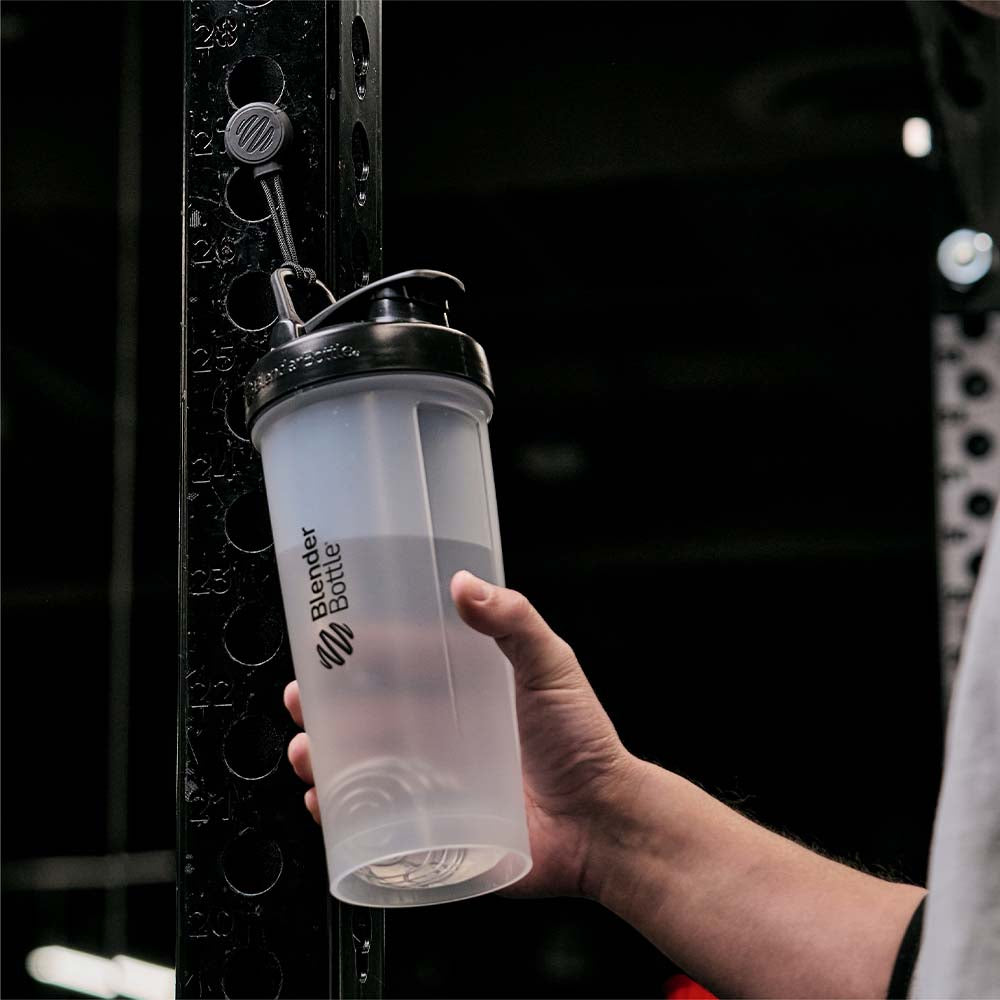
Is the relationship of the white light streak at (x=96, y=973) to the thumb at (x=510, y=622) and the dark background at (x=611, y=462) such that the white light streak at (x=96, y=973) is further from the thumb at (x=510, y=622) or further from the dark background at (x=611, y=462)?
the thumb at (x=510, y=622)

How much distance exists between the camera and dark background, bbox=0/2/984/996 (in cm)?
366

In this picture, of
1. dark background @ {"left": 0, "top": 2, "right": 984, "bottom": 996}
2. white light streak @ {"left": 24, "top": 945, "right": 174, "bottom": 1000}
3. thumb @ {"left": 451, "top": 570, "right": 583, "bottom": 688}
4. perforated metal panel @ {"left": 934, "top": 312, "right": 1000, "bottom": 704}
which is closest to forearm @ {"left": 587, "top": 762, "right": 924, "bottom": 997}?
thumb @ {"left": 451, "top": 570, "right": 583, "bottom": 688}

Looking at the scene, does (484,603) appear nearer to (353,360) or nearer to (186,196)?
(353,360)

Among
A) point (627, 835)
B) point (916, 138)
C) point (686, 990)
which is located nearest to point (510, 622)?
point (627, 835)

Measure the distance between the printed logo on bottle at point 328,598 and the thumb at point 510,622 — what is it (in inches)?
2.0

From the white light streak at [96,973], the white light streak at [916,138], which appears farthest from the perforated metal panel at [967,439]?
the white light streak at [96,973]

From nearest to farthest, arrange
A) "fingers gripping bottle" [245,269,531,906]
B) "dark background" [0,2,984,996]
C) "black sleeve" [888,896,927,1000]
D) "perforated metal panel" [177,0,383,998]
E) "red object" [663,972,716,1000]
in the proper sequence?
1. "fingers gripping bottle" [245,269,531,906]
2. "perforated metal panel" [177,0,383,998]
3. "black sleeve" [888,896,927,1000]
4. "red object" [663,972,716,1000]
5. "dark background" [0,2,984,996]

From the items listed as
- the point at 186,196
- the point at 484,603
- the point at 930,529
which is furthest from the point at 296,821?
the point at 930,529

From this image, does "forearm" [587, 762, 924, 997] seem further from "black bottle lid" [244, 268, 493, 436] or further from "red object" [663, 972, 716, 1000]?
"black bottle lid" [244, 268, 493, 436]

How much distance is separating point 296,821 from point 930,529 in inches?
129

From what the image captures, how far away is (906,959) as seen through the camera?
3.21 ft

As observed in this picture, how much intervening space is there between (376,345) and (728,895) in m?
0.60

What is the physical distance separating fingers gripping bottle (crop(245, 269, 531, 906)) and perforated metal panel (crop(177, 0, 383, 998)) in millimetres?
121

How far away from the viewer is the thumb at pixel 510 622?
643 millimetres
